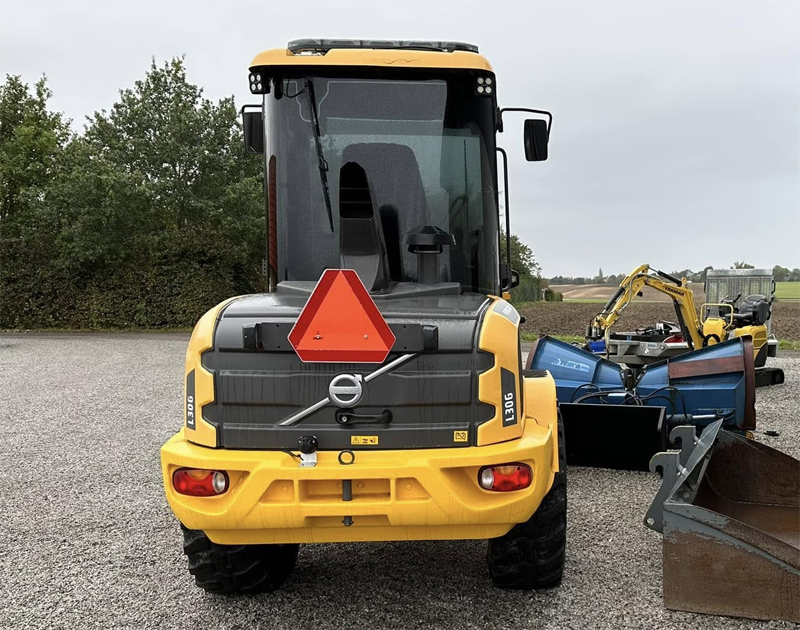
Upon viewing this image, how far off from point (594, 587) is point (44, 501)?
12.5 feet

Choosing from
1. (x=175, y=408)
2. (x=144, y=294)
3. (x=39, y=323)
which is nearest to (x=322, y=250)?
(x=175, y=408)

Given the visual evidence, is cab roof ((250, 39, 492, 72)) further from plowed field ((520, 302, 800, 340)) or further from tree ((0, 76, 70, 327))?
tree ((0, 76, 70, 327))

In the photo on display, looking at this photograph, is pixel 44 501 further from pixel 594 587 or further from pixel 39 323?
pixel 39 323

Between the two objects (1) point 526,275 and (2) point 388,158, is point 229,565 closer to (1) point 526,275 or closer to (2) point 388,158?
(2) point 388,158

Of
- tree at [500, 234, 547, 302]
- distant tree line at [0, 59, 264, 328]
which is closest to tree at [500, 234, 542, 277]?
tree at [500, 234, 547, 302]

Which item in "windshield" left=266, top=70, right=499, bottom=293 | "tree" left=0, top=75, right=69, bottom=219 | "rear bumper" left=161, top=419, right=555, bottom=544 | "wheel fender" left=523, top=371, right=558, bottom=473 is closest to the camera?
"rear bumper" left=161, top=419, right=555, bottom=544

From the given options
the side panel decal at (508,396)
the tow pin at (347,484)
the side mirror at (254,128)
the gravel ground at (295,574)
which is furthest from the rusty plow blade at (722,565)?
the side mirror at (254,128)

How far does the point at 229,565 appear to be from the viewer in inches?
130

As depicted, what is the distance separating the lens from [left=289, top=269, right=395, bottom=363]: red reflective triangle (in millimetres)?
2812

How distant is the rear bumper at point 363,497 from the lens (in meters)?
2.79

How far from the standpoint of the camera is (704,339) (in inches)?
372

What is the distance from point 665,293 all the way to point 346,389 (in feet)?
24.2

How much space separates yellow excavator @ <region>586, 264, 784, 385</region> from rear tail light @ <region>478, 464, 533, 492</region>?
687 cm

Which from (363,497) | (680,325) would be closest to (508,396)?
(363,497)
